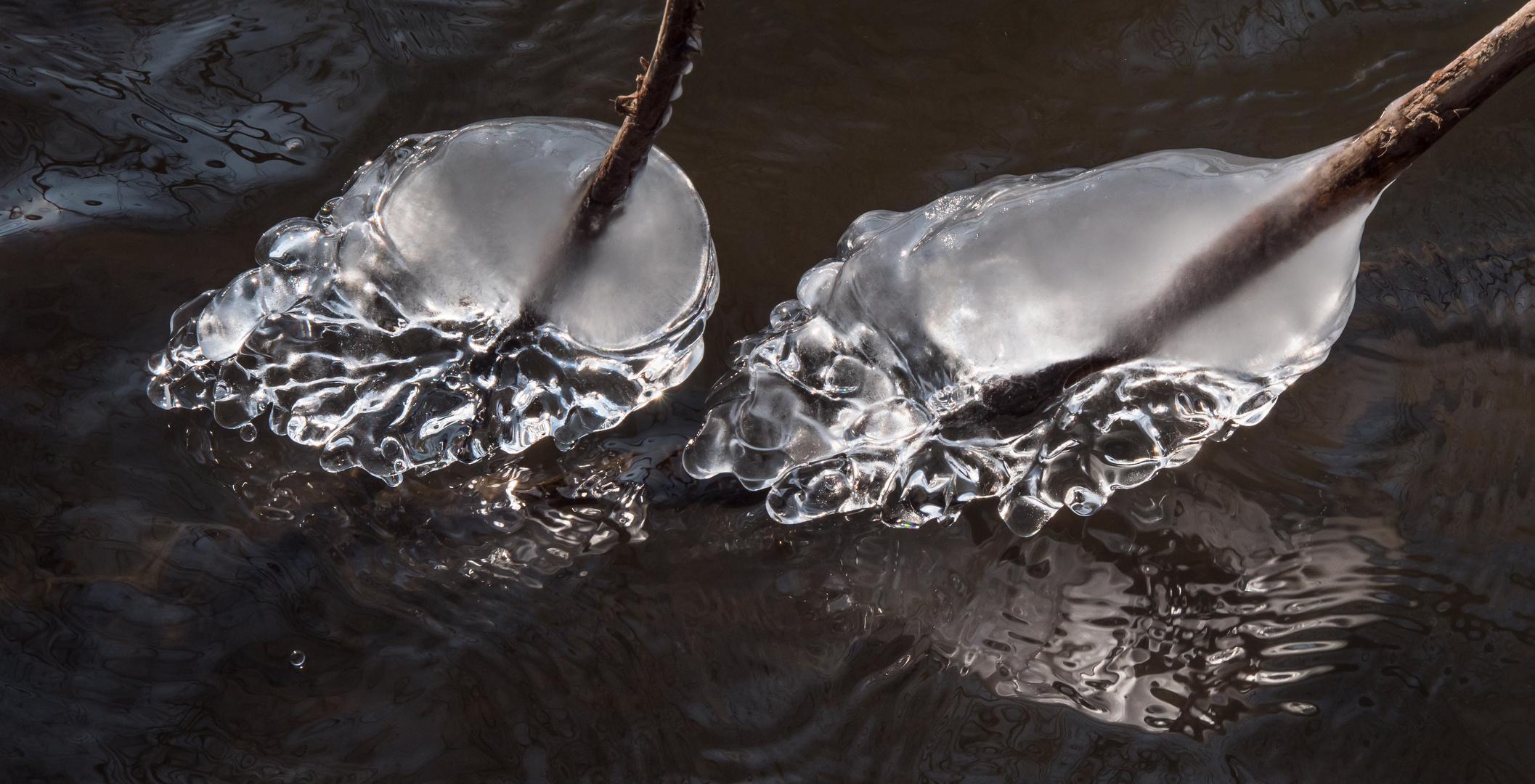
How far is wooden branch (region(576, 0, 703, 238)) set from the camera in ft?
2.74

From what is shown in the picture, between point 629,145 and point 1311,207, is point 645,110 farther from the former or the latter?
point 1311,207

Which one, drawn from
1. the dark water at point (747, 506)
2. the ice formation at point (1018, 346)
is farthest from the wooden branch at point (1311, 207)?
the dark water at point (747, 506)

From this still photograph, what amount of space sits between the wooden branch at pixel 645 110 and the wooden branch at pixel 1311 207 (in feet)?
1.63

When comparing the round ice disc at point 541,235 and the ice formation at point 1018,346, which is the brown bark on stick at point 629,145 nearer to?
the round ice disc at point 541,235

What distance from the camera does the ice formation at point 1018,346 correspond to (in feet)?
3.61

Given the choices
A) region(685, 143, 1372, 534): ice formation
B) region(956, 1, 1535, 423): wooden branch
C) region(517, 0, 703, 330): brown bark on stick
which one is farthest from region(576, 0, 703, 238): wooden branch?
region(956, 1, 1535, 423): wooden branch

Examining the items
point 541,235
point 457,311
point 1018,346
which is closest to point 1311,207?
point 1018,346

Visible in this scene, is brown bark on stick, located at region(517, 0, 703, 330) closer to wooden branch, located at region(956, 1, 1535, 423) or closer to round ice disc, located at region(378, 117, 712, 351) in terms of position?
round ice disc, located at region(378, 117, 712, 351)

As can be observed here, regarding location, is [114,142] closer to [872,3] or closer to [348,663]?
[348,663]

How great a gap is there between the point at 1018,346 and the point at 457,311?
2.23 ft

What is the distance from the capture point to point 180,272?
1.40 m

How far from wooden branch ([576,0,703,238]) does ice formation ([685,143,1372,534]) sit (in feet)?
1.02

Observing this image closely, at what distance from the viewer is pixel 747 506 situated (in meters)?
1.36

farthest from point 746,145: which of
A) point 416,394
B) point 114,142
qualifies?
point 114,142
